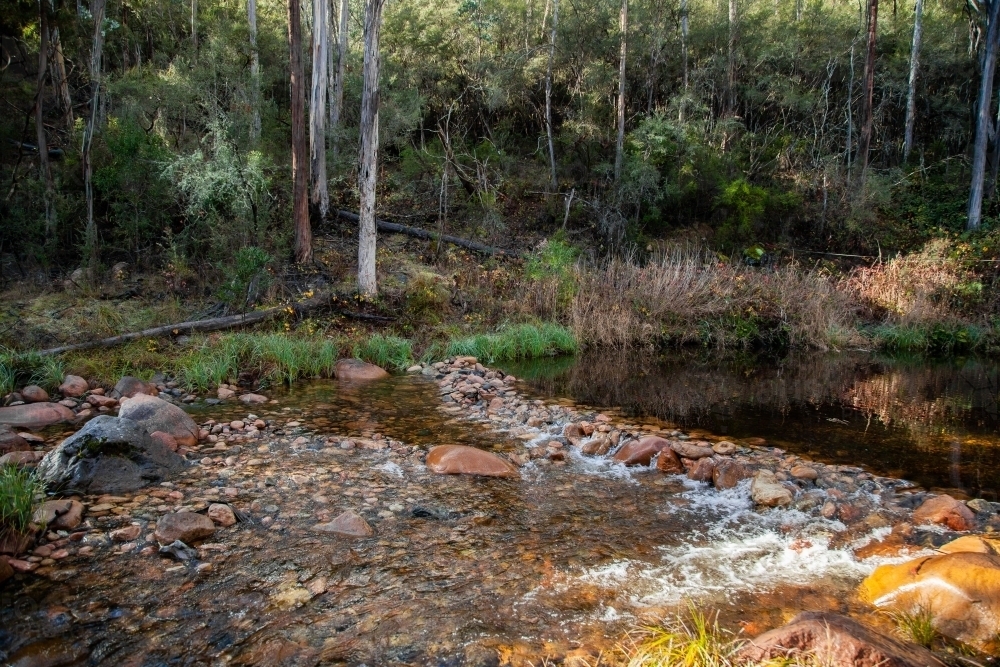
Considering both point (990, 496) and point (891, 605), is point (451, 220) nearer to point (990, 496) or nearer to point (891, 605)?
point (990, 496)

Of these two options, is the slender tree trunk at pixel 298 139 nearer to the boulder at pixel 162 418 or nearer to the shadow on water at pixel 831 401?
the shadow on water at pixel 831 401

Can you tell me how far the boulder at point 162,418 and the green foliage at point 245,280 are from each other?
438cm

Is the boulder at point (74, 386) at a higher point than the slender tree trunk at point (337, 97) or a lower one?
lower

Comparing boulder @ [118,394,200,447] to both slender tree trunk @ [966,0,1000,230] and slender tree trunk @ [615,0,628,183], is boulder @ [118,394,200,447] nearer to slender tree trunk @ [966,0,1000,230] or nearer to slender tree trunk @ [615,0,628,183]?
slender tree trunk @ [615,0,628,183]

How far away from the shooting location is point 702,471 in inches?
192

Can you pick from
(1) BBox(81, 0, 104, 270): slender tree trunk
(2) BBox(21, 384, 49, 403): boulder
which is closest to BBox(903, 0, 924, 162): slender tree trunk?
(1) BBox(81, 0, 104, 270): slender tree trunk

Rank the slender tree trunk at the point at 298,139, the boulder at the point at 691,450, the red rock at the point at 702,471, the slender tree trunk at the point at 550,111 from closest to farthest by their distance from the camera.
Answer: the red rock at the point at 702,471 < the boulder at the point at 691,450 < the slender tree trunk at the point at 298,139 < the slender tree trunk at the point at 550,111

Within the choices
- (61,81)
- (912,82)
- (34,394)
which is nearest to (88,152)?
(61,81)

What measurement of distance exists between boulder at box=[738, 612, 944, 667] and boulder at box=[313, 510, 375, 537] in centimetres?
219

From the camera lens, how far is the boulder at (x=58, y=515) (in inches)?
142

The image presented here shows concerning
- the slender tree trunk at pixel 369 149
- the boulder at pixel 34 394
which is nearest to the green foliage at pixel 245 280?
the slender tree trunk at pixel 369 149

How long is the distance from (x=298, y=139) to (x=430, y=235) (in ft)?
13.3

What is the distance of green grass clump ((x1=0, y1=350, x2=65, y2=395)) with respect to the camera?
667cm

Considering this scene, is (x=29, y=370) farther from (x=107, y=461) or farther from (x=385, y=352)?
(x=385, y=352)
